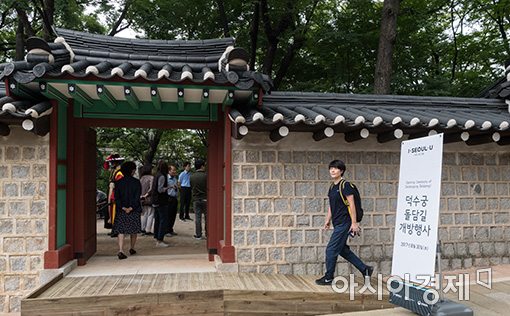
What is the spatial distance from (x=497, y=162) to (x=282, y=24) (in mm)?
8557

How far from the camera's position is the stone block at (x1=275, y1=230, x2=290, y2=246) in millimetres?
6193

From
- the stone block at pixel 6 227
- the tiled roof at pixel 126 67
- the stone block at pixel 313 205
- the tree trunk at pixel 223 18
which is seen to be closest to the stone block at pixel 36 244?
the stone block at pixel 6 227

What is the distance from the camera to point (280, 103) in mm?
6770

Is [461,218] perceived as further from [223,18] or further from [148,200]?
[223,18]

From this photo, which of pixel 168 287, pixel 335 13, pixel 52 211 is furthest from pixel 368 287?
pixel 335 13

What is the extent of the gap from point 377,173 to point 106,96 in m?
4.25

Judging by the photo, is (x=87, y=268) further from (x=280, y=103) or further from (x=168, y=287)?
(x=280, y=103)

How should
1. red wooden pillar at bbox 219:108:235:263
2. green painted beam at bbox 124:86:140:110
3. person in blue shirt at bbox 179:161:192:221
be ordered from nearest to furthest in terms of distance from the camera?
Result: 1. green painted beam at bbox 124:86:140:110
2. red wooden pillar at bbox 219:108:235:263
3. person in blue shirt at bbox 179:161:192:221

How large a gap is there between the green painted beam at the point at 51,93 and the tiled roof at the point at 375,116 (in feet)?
7.65

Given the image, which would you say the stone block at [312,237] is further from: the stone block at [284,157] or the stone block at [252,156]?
the stone block at [252,156]

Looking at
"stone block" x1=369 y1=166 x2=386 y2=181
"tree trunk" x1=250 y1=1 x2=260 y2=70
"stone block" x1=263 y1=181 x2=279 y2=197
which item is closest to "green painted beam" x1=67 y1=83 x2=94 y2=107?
"stone block" x1=263 y1=181 x2=279 y2=197

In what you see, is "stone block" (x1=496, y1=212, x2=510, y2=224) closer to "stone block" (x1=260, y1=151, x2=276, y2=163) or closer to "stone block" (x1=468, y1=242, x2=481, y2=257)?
"stone block" (x1=468, y1=242, x2=481, y2=257)

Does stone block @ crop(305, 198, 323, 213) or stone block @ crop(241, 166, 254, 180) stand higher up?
stone block @ crop(241, 166, 254, 180)

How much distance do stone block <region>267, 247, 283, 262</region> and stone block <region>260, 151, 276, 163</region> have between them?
1.33 m
